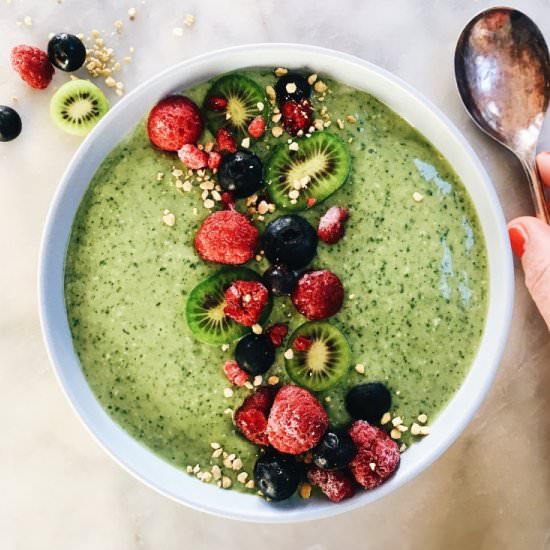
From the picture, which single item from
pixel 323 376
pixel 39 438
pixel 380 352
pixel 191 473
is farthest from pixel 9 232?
pixel 380 352

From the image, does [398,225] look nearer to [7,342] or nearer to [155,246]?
[155,246]

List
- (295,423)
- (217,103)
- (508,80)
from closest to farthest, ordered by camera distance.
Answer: (295,423) → (217,103) → (508,80)

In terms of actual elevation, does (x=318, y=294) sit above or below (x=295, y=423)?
above

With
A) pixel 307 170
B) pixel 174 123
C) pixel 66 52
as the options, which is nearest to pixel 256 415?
pixel 307 170

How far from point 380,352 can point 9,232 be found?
0.92 metres

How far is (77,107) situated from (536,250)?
3.61 ft

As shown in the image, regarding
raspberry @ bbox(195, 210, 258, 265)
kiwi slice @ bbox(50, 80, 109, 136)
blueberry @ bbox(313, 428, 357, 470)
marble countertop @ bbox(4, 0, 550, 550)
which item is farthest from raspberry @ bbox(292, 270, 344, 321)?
kiwi slice @ bbox(50, 80, 109, 136)

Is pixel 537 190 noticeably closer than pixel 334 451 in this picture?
No

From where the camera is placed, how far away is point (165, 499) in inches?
68.8

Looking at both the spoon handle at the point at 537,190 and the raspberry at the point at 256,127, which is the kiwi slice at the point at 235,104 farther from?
the spoon handle at the point at 537,190

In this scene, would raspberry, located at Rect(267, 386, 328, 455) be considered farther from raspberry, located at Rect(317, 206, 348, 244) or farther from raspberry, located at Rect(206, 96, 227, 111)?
raspberry, located at Rect(206, 96, 227, 111)

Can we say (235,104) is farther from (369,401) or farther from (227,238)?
(369,401)

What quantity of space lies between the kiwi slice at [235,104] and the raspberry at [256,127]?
1 cm

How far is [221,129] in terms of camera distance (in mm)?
1562
